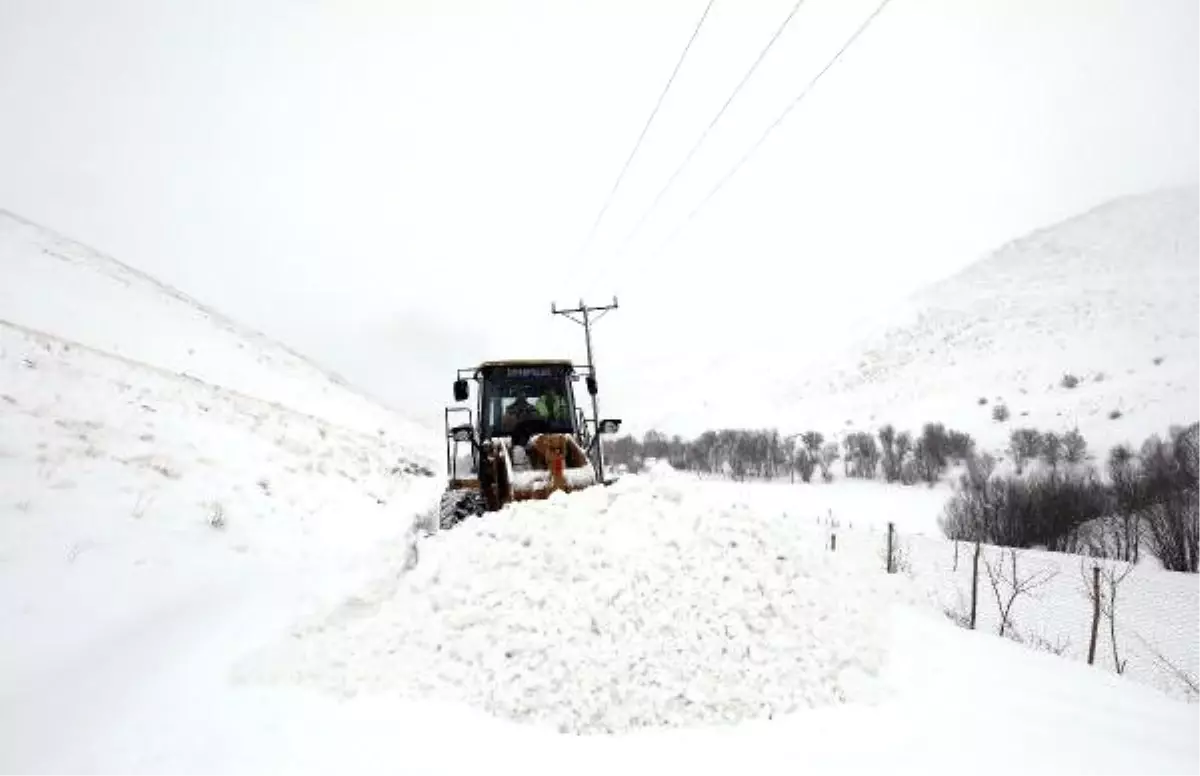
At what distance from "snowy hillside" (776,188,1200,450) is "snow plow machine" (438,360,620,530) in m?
47.6

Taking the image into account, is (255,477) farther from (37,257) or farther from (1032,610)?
(37,257)

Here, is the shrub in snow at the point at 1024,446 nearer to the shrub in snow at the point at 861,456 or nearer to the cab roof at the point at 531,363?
the shrub in snow at the point at 861,456

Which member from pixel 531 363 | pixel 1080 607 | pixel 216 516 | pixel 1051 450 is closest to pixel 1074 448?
pixel 1051 450

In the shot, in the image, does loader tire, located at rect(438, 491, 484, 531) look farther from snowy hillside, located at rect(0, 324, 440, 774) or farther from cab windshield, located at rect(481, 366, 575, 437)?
snowy hillside, located at rect(0, 324, 440, 774)

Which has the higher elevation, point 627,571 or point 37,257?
point 37,257

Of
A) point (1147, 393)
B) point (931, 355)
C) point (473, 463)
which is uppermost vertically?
point (931, 355)

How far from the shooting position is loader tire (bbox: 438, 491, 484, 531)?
8.87 m

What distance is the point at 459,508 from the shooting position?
8969mm

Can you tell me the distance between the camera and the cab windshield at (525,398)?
397 inches

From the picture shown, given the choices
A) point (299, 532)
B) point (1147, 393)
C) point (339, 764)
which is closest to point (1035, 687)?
point (339, 764)

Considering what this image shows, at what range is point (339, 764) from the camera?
167 inches

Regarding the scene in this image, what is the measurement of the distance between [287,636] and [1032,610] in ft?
53.5

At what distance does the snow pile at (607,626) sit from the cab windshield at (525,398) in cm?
300

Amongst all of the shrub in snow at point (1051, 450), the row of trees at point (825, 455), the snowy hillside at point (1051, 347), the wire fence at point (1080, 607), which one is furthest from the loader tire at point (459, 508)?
the snowy hillside at point (1051, 347)
